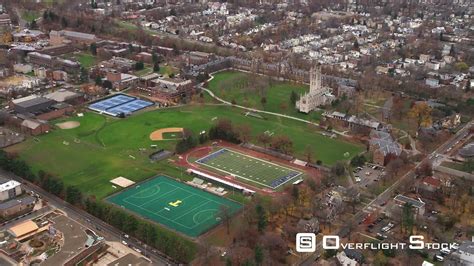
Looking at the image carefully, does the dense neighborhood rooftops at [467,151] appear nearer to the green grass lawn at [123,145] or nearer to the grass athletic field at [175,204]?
the green grass lawn at [123,145]

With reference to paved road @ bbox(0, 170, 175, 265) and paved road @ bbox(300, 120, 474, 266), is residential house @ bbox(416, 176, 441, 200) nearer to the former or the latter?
paved road @ bbox(300, 120, 474, 266)

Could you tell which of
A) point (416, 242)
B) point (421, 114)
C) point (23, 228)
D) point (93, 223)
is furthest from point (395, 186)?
point (23, 228)

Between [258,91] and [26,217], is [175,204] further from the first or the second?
[258,91]

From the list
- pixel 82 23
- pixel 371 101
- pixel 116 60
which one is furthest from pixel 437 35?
pixel 82 23

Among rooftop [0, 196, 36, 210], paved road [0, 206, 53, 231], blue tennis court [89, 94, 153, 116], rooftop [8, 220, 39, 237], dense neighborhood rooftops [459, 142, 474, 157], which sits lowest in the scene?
dense neighborhood rooftops [459, 142, 474, 157]

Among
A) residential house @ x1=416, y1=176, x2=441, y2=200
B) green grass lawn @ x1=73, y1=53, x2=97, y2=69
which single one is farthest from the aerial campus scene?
green grass lawn @ x1=73, y1=53, x2=97, y2=69

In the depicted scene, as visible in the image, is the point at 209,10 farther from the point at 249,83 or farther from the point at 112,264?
the point at 112,264

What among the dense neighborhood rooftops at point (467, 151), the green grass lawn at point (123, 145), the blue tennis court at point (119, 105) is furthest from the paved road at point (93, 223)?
the dense neighborhood rooftops at point (467, 151)
